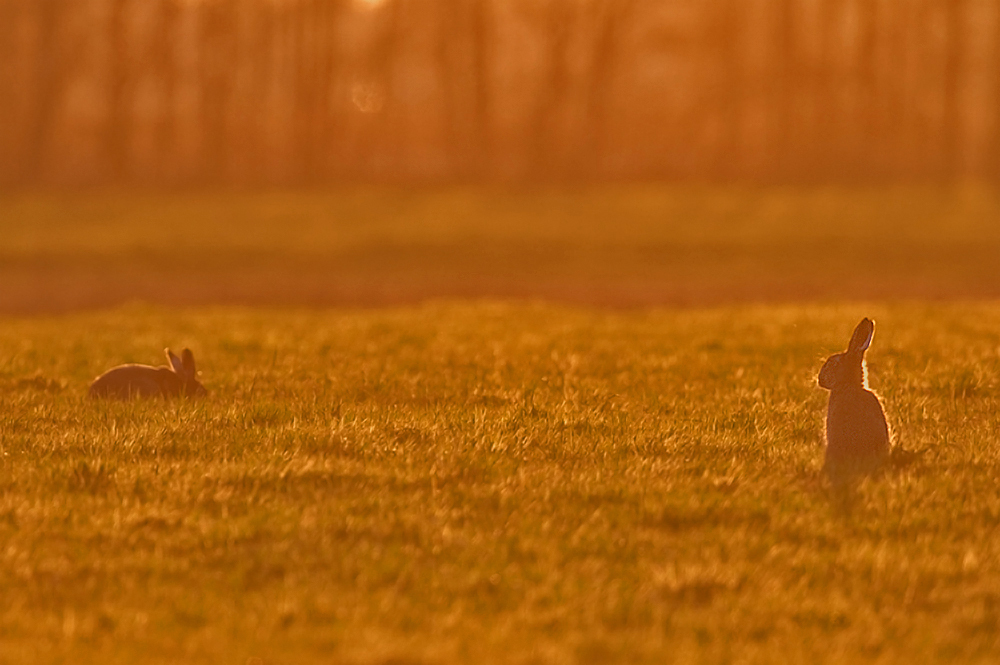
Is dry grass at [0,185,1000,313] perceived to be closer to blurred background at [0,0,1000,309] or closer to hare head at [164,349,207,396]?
blurred background at [0,0,1000,309]

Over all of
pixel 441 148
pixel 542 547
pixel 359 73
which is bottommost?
pixel 542 547

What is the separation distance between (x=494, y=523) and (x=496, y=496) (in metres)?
0.41

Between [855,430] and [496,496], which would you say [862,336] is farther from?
[496,496]

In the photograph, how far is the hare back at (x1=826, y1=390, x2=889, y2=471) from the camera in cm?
699

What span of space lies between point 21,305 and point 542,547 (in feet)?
59.3

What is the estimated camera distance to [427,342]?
13094 millimetres

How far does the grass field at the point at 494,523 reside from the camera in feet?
15.8

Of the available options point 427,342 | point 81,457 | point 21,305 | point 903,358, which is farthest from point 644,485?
point 21,305

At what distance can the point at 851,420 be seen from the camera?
6.99m

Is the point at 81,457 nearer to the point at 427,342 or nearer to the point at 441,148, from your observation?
the point at 427,342

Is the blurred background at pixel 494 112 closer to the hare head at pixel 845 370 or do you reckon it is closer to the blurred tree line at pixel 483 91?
the blurred tree line at pixel 483 91

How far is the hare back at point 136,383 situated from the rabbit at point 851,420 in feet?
17.1

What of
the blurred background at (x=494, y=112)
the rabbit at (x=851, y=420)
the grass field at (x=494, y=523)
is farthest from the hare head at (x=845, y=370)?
the blurred background at (x=494, y=112)

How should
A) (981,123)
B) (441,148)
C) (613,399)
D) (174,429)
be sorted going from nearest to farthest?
1. (174,429)
2. (613,399)
3. (981,123)
4. (441,148)
